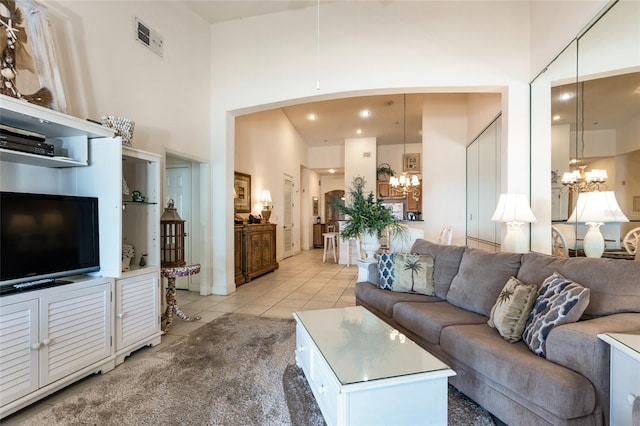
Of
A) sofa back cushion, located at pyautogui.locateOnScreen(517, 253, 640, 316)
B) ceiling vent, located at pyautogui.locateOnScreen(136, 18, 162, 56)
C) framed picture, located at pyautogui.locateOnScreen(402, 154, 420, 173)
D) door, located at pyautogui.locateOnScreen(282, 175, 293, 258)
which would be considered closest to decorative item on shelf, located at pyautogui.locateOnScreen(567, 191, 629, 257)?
sofa back cushion, located at pyautogui.locateOnScreen(517, 253, 640, 316)

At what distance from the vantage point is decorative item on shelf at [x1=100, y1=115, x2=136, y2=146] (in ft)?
8.54

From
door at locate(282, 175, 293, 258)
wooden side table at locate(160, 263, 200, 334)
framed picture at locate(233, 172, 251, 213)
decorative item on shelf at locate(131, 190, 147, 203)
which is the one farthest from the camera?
door at locate(282, 175, 293, 258)

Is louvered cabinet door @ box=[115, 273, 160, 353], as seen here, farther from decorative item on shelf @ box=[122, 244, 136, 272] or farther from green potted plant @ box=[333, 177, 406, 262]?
green potted plant @ box=[333, 177, 406, 262]

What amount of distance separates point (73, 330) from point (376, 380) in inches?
83.2

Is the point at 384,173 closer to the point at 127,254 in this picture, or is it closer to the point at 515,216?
the point at 515,216

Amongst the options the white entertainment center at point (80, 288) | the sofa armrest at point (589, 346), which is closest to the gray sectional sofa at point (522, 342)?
the sofa armrest at point (589, 346)

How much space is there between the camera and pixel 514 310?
186 centimetres

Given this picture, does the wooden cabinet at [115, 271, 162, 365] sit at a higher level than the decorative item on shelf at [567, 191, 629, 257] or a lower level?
lower

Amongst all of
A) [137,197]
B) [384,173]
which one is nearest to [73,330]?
[137,197]

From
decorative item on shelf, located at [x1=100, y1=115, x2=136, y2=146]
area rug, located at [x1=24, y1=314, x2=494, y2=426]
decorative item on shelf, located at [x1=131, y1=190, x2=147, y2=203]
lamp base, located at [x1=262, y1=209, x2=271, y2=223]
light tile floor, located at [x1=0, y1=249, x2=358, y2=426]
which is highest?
decorative item on shelf, located at [x1=100, y1=115, x2=136, y2=146]

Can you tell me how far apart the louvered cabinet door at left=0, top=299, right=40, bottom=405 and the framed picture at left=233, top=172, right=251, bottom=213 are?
13.1 feet

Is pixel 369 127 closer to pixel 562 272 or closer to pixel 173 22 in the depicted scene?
pixel 173 22

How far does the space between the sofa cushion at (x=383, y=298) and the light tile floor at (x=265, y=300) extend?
97 cm

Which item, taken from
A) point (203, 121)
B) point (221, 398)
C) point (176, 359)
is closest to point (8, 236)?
point (176, 359)
